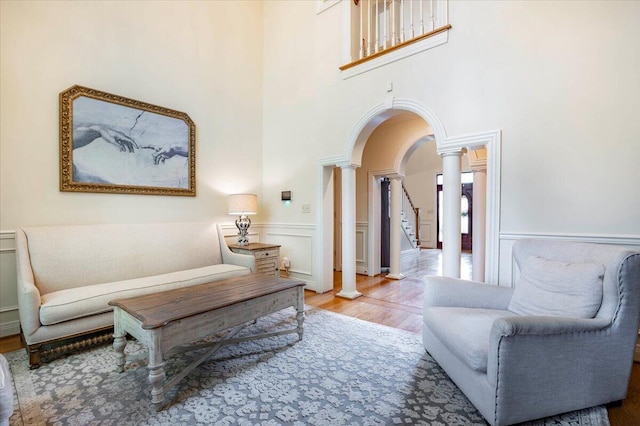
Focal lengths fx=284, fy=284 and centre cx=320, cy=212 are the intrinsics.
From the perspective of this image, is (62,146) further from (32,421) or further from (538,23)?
(538,23)

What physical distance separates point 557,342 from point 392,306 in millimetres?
2102

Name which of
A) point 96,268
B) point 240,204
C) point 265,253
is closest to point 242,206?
point 240,204

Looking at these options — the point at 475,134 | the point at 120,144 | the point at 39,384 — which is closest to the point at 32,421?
the point at 39,384

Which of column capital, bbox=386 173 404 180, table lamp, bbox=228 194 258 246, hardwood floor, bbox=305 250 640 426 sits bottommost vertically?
hardwood floor, bbox=305 250 640 426

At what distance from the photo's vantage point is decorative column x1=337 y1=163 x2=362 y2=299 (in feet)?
12.8

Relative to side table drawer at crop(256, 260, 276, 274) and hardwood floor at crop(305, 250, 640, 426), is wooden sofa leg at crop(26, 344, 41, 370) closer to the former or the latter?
side table drawer at crop(256, 260, 276, 274)

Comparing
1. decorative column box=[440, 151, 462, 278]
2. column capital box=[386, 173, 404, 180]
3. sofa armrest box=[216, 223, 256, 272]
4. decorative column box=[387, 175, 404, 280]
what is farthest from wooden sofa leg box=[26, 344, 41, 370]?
column capital box=[386, 173, 404, 180]

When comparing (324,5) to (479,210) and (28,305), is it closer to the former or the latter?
(479,210)

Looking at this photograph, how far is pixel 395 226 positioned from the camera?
5094 millimetres

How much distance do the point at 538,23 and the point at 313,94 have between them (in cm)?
264

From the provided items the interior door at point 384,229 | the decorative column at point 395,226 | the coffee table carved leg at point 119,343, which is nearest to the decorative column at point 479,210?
the decorative column at point 395,226

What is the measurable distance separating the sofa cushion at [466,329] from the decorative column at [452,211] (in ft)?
3.46

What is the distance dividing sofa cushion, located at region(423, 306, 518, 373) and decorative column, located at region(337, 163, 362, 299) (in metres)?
1.81

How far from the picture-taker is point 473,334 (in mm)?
1641
